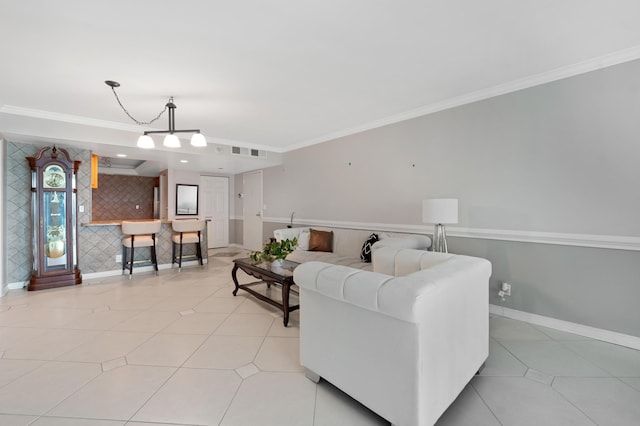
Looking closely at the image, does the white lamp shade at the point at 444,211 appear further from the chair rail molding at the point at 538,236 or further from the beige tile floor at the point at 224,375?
the beige tile floor at the point at 224,375

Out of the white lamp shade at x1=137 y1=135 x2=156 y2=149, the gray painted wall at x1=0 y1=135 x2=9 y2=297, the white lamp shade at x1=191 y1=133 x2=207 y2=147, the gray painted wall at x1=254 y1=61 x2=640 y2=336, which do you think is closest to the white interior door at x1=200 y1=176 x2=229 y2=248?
the gray painted wall at x1=0 y1=135 x2=9 y2=297

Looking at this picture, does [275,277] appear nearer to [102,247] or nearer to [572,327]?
[572,327]

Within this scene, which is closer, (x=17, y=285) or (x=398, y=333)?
(x=398, y=333)

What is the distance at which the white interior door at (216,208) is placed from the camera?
24.9 ft

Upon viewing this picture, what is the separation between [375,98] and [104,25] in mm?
2643

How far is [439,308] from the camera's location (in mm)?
1452

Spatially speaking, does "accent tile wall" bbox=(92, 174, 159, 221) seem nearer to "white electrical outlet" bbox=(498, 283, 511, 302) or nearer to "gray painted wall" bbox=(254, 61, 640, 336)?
"gray painted wall" bbox=(254, 61, 640, 336)

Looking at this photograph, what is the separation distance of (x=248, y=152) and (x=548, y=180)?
4825 mm

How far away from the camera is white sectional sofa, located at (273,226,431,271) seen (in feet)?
11.5

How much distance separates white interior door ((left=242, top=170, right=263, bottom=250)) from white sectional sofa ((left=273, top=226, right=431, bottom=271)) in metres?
2.18

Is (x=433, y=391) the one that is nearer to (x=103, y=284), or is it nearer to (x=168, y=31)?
(x=168, y=31)

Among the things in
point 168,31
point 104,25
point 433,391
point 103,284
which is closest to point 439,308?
point 433,391

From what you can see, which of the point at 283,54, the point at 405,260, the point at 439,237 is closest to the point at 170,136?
the point at 283,54

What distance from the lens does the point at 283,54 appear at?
2.43 m
